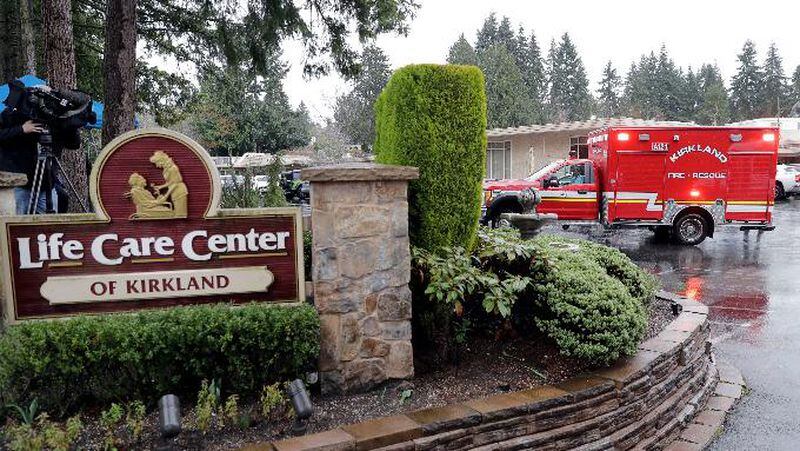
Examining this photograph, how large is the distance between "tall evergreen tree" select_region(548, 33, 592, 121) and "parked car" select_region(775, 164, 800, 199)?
116ft

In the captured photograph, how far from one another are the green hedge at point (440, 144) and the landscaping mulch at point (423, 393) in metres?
0.89

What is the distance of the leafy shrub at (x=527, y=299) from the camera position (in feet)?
12.7

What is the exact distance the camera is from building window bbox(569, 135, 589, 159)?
2184cm

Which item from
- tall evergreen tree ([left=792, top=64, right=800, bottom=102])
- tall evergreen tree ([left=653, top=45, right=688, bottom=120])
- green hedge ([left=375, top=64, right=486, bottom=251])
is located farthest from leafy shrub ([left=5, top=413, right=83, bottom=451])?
tall evergreen tree ([left=792, top=64, right=800, bottom=102])

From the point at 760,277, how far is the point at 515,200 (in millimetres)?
5090

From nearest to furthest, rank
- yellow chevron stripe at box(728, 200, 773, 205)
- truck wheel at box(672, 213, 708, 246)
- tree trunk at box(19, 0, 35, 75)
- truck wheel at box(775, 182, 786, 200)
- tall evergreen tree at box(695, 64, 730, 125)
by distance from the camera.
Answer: tree trunk at box(19, 0, 35, 75) < yellow chevron stripe at box(728, 200, 773, 205) < truck wheel at box(672, 213, 708, 246) < truck wheel at box(775, 182, 786, 200) < tall evergreen tree at box(695, 64, 730, 125)

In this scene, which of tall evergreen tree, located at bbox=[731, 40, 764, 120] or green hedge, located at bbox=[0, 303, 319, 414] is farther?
tall evergreen tree, located at bbox=[731, 40, 764, 120]

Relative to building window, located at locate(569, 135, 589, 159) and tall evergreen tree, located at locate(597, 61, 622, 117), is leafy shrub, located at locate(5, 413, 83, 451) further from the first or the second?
tall evergreen tree, located at locate(597, 61, 622, 117)

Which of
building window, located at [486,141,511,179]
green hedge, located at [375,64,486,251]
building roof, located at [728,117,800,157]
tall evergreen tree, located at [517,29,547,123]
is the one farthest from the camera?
tall evergreen tree, located at [517,29,547,123]

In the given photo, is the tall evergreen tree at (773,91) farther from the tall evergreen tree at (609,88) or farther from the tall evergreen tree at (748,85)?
the tall evergreen tree at (609,88)

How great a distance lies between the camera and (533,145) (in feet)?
76.3

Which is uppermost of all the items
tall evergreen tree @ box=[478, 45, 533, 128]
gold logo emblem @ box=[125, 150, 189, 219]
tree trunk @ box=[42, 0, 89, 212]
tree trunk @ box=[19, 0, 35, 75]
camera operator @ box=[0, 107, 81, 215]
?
tall evergreen tree @ box=[478, 45, 533, 128]

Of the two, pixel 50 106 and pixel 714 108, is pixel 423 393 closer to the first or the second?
pixel 50 106

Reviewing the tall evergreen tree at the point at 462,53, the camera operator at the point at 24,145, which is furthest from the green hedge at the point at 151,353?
the tall evergreen tree at the point at 462,53
